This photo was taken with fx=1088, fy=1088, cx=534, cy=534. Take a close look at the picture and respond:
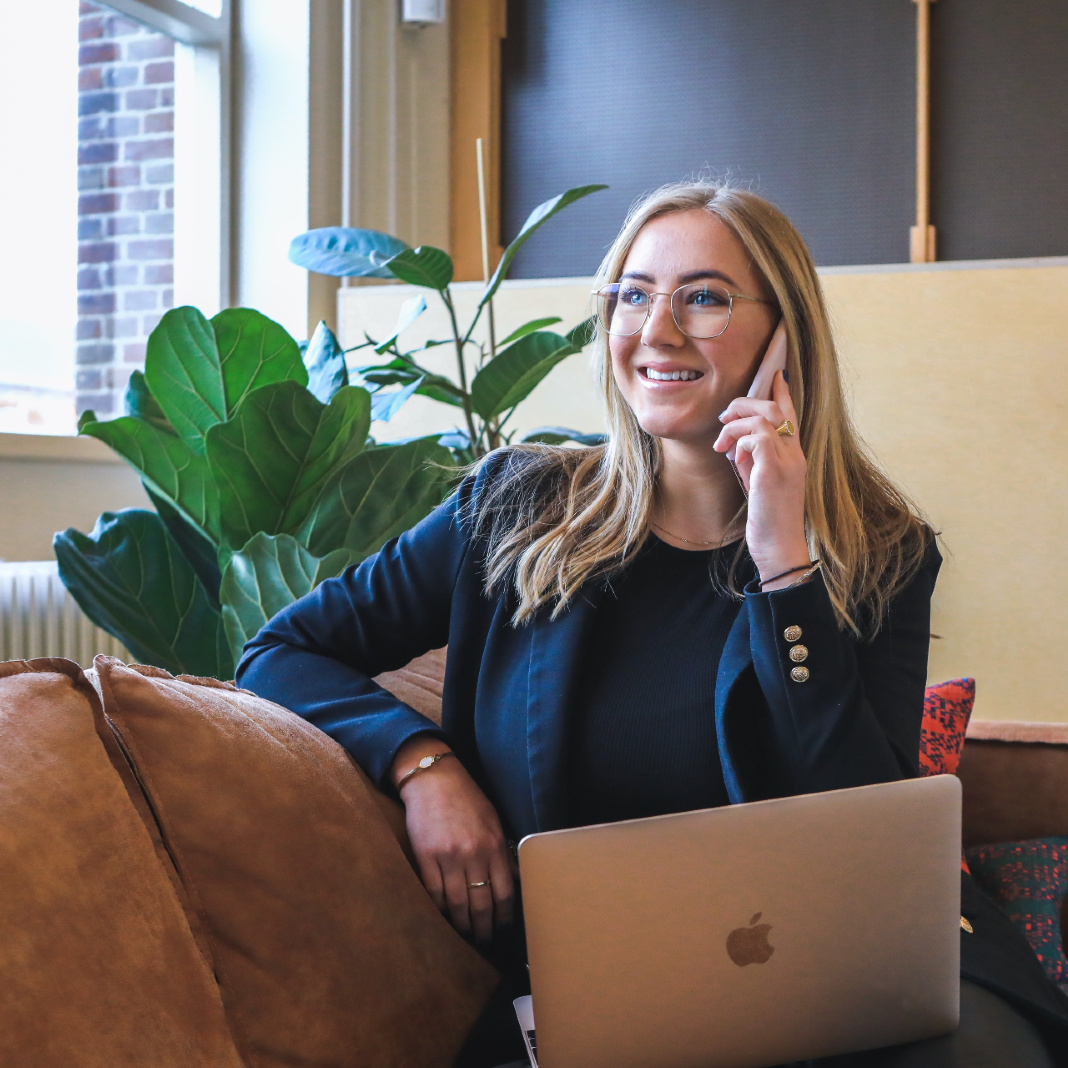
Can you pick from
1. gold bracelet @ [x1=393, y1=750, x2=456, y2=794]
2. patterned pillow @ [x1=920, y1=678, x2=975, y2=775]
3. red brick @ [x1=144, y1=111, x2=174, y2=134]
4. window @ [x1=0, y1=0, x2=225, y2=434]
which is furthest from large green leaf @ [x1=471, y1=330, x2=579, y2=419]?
red brick @ [x1=144, y1=111, x2=174, y2=134]

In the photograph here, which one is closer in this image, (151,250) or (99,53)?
(99,53)

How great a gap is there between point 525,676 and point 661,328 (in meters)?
0.46

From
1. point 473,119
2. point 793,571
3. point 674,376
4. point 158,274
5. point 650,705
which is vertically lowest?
point 650,705

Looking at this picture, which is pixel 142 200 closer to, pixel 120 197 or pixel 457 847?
pixel 120 197

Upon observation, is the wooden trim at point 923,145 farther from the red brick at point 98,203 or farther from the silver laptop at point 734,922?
the silver laptop at point 734,922

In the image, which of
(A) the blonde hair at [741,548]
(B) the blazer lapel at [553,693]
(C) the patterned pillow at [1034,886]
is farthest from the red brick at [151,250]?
(C) the patterned pillow at [1034,886]

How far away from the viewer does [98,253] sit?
2920 mm

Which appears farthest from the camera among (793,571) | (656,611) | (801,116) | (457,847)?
(801,116)

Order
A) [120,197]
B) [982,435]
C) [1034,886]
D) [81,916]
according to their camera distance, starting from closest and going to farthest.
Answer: [81,916] < [1034,886] < [982,435] < [120,197]

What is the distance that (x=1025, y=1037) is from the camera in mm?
1023

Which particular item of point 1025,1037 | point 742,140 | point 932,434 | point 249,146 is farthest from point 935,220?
point 1025,1037

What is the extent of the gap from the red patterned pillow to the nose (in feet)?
2.23

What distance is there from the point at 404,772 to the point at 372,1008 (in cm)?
26

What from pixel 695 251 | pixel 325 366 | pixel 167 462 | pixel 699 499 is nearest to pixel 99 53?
pixel 325 366
